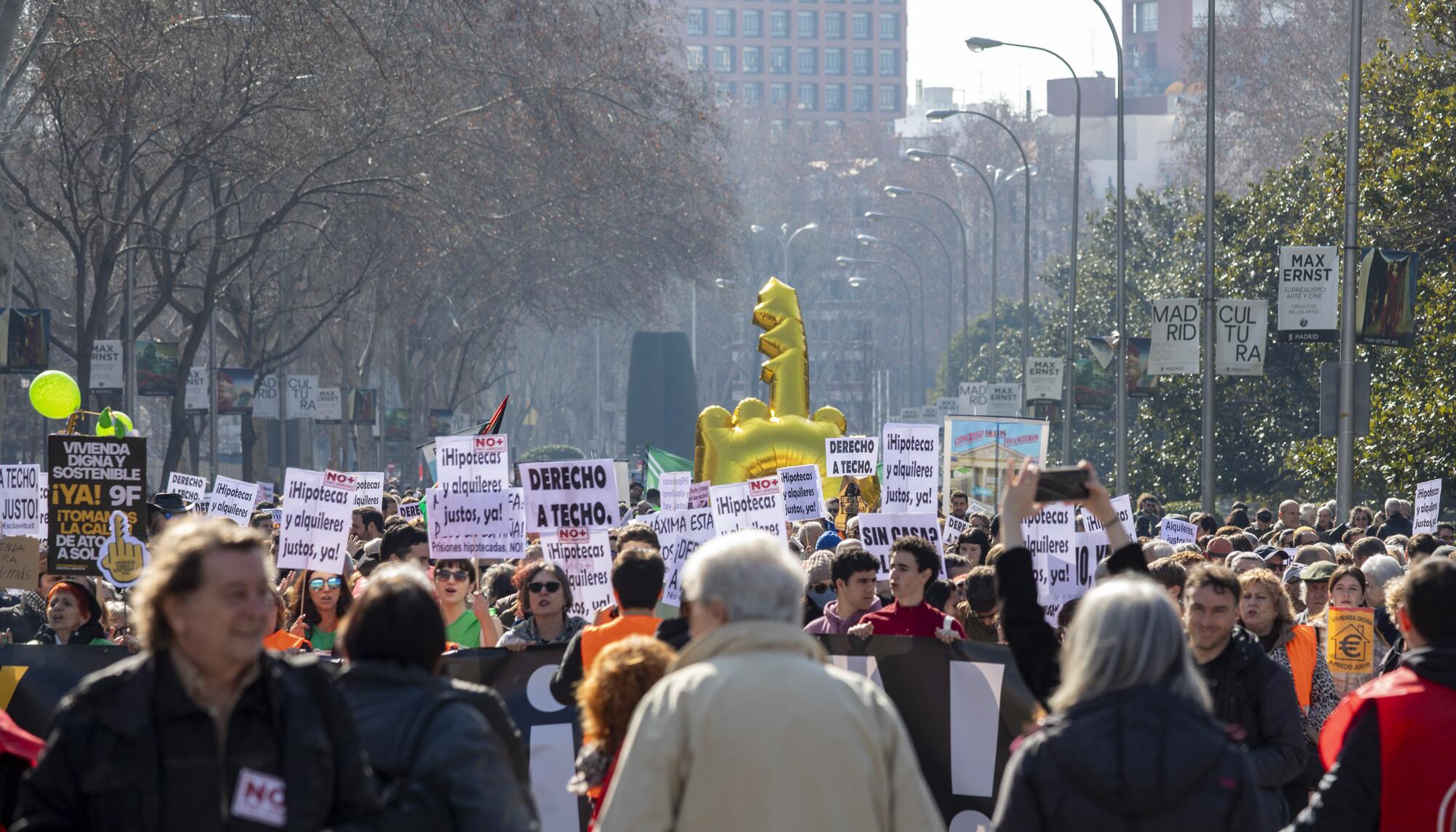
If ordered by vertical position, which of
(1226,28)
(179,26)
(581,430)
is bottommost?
(581,430)

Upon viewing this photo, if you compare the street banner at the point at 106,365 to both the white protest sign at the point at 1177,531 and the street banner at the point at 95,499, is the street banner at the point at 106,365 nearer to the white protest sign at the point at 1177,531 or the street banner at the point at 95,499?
the white protest sign at the point at 1177,531

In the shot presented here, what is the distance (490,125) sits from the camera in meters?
39.2

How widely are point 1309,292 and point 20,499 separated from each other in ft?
40.4

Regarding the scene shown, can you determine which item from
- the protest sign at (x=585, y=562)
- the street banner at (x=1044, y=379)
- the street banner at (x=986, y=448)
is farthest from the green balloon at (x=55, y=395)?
the street banner at (x=1044, y=379)

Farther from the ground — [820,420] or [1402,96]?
[1402,96]

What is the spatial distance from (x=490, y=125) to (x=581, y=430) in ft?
216

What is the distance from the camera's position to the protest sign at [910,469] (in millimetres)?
16031

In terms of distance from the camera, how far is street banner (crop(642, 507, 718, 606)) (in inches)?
447

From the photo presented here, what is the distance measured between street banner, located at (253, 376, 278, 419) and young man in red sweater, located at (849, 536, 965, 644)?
115ft

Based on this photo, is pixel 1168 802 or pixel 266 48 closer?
pixel 1168 802

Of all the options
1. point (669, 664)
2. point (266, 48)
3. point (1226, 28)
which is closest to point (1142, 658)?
point (669, 664)

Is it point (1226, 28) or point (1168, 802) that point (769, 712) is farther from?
point (1226, 28)

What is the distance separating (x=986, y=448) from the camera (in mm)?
21469

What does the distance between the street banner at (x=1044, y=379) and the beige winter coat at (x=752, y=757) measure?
33268mm
